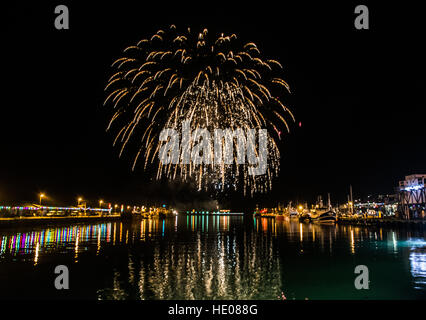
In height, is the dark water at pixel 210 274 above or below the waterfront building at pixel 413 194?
below

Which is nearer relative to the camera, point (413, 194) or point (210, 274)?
point (210, 274)

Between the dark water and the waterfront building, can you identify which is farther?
the waterfront building

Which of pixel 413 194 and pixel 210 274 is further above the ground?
pixel 413 194

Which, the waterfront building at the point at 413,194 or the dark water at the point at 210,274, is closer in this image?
the dark water at the point at 210,274

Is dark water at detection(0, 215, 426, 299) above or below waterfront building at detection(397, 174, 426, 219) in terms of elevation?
below

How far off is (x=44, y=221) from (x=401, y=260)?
184 ft
